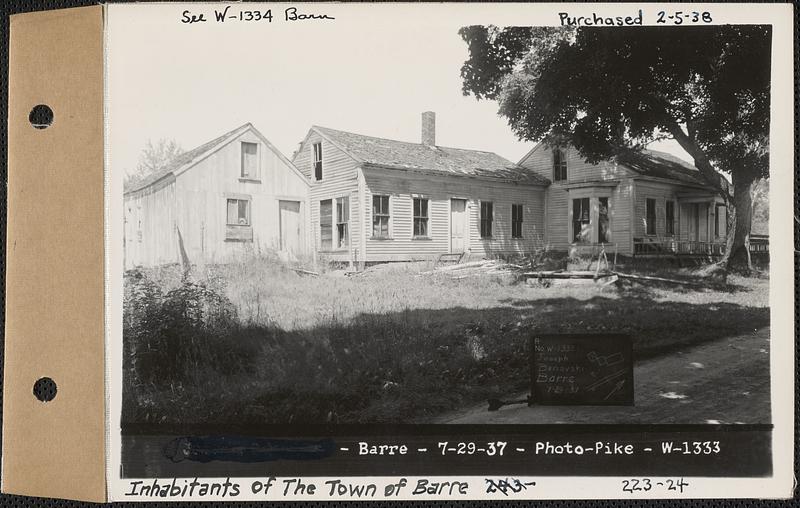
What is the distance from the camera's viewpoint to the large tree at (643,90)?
3.43 m

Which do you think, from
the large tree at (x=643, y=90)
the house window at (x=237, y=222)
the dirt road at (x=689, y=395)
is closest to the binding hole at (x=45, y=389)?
the house window at (x=237, y=222)

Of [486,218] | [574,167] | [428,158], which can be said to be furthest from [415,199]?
[574,167]

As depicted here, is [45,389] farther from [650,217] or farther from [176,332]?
[650,217]

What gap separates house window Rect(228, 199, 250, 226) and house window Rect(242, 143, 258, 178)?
0.21 m

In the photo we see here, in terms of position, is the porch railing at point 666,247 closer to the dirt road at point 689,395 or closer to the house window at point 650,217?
the house window at point 650,217

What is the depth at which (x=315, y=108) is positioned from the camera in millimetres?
3426

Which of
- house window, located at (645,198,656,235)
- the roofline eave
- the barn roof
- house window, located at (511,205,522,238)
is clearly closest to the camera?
the barn roof

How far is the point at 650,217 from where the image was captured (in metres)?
3.78

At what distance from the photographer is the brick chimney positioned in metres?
3.40

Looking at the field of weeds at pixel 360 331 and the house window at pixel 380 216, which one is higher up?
the house window at pixel 380 216

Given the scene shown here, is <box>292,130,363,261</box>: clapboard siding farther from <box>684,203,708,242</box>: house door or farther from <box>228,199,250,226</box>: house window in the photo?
<box>684,203,708,242</box>: house door

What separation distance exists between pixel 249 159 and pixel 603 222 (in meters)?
2.86

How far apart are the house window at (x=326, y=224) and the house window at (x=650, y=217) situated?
2598 mm

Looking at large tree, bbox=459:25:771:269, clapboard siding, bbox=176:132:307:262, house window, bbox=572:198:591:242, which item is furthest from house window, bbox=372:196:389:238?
house window, bbox=572:198:591:242
